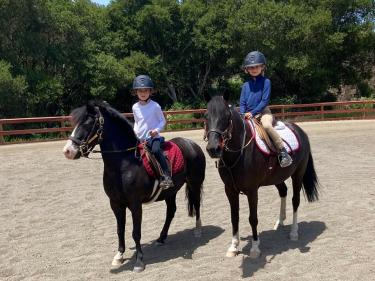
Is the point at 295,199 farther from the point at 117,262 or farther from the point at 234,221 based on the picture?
the point at 117,262

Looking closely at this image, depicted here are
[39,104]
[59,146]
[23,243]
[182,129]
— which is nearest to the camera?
[23,243]

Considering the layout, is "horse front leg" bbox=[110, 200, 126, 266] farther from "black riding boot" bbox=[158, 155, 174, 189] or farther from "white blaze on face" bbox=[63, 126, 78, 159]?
"white blaze on face" bbox=[63, 126, 78, 159]

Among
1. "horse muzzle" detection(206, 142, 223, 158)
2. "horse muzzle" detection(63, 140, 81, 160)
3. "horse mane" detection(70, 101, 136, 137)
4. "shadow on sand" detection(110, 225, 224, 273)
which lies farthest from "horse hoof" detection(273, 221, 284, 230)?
"horse muzzle" detection(63, 140, 81, 160)

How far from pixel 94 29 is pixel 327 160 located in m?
20.7

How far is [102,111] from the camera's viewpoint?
4.71 m

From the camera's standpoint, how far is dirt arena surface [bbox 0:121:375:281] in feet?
15.0

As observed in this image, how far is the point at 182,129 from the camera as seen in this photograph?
781 inches

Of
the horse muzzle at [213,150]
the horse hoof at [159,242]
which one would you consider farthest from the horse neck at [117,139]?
the horse hoof at [159,242]

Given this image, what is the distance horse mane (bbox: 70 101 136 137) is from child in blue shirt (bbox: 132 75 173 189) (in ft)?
0.83

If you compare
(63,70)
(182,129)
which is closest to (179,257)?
(182,129)

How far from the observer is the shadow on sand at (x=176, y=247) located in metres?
5.04

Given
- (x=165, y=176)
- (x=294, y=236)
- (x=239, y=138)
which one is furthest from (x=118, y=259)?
(x=294, y=236)

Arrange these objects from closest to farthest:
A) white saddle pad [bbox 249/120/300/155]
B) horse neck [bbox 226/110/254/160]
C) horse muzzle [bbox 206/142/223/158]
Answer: horse muzzle [bbox 206/142/223/158], horse neck [bbox 226/110/254/160], white saddle pad [bbox 249/120/300/155]

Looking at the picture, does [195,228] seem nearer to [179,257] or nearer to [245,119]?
[179,257]
